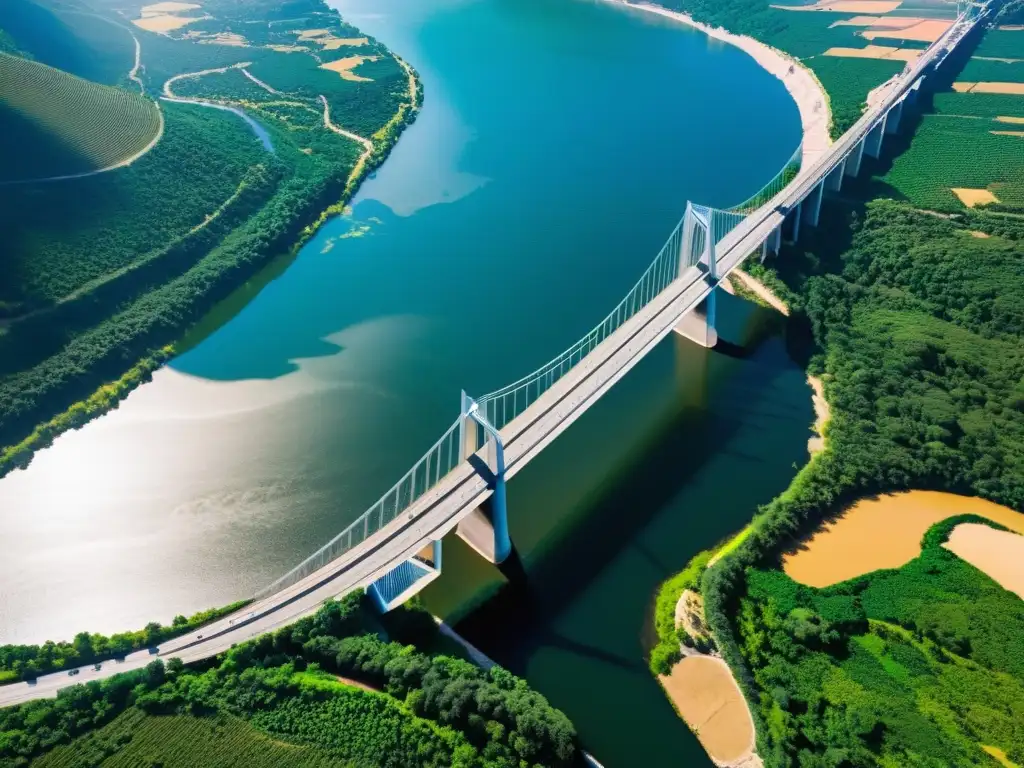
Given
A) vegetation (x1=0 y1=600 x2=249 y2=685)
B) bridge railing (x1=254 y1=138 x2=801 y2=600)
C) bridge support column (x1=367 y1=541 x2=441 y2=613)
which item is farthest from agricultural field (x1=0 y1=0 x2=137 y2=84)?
bridge support column (x1=367 y1=541 x2=441 y2=613)

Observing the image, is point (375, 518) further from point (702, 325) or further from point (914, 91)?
point (914, 91)

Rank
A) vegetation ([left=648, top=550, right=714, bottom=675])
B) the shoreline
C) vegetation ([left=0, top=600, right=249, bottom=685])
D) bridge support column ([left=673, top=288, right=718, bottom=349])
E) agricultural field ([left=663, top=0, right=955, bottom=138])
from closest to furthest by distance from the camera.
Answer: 1. vegetation ([left=0, top=600, right=249, bottom=685])
2. vegetation ([left=648, top=550, right=714, bottom=675])
3. the shoreline
4. bridge support column ([left=673, top=288, right=718, bottom=349])
5. agricultural field ([left=663, top=0, right=955, bottom=138])

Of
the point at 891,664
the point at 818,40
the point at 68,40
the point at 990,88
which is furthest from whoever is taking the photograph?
the point at 818,40

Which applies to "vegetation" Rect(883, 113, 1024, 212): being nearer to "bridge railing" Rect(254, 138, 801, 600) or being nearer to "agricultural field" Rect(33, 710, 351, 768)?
"bridge railing" Rect(254, 138, 801, 600)

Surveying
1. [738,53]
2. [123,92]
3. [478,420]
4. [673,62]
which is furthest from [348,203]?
[738,53]

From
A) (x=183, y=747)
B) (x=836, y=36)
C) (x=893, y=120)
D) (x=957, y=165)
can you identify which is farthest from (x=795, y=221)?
(x=836, y=36)

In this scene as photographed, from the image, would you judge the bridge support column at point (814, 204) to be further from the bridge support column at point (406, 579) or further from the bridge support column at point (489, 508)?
the bridge support column at point (406, 579)
